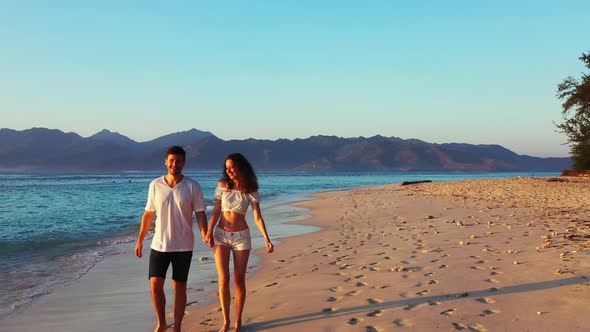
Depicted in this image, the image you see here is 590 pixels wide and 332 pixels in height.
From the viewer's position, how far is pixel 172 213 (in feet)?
16.4

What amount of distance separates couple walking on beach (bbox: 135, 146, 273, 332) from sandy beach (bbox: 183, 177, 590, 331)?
2.10 ft

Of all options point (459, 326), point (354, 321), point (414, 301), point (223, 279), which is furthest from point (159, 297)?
point (459, 326)

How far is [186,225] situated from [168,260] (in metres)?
0.44

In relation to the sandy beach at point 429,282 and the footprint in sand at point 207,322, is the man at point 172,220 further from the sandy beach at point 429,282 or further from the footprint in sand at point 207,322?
the sandy beach at point 429,282

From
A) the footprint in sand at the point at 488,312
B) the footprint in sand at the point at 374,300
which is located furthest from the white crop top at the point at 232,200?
the footprint in sand at the point at 488,312

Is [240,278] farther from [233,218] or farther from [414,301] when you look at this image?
[414,301]

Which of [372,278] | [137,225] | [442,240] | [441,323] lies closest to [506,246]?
[442,240]

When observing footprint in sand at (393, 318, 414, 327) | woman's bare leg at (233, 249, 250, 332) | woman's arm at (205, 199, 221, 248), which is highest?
woman's arm at (205, 199, 221, 248)

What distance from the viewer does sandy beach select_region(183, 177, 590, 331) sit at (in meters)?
5.29

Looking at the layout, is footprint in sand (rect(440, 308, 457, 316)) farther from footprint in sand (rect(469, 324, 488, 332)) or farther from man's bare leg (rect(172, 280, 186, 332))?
man's bare leg (rect(172, 280, 186, 332))

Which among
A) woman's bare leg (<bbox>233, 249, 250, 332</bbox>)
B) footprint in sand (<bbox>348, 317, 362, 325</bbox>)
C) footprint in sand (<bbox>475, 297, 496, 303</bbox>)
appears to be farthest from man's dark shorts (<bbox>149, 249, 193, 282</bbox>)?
footprint in sand (<bbox>475, 297, 496, 303</bbox>)

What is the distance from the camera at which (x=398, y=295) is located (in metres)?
6.27

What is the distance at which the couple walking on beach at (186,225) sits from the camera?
16.4 feet

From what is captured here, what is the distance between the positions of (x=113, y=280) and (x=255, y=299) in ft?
12.5
